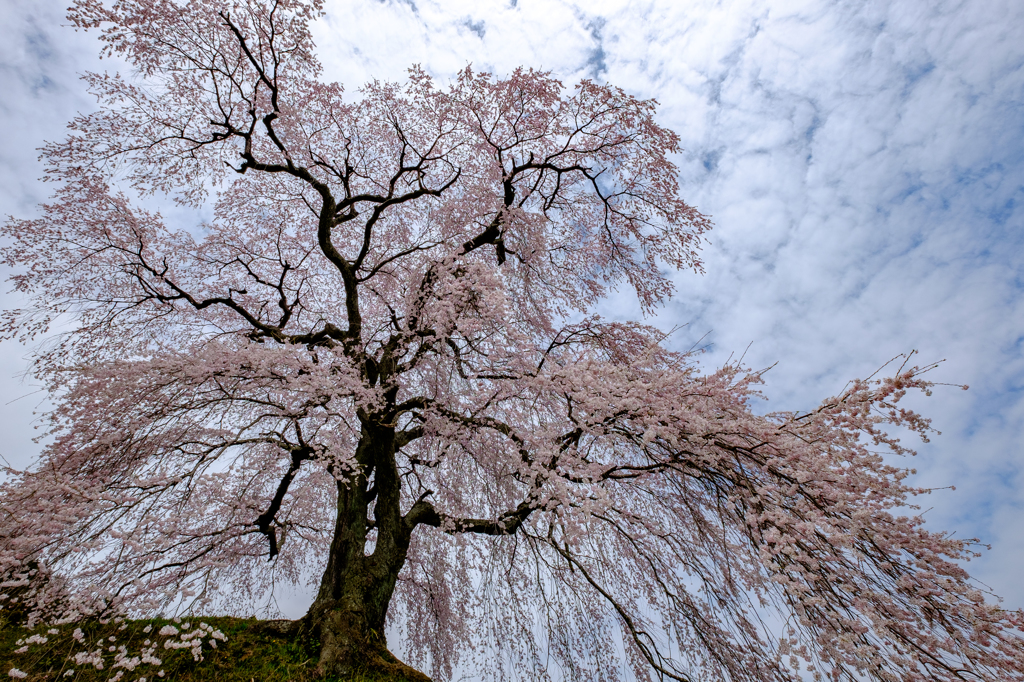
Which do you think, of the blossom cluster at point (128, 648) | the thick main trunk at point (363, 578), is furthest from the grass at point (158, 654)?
the thick main trunk at point (363, 578)

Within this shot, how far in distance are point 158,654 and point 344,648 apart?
5.26 feet

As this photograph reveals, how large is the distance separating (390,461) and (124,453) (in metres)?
2.72

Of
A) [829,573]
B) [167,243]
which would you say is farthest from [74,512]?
[829,573]

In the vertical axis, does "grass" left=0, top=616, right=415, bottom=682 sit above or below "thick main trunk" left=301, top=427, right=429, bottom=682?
below

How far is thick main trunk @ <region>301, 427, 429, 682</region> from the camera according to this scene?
194 inches

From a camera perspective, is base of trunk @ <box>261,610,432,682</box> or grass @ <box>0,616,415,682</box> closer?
grass @ <box>0,616,415,682</box>

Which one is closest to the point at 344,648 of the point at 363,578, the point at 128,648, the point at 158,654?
the point at 363,578

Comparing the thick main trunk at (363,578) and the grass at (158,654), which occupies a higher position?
the thick main trunk at (363,578)

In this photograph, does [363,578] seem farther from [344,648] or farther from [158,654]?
[158,654]

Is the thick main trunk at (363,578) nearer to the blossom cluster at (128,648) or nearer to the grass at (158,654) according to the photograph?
the grass at (158,654)

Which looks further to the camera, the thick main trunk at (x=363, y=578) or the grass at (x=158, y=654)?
the thick main trunk at (x=363, y=578)

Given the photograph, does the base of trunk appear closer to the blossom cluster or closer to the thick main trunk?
the thick main trunk

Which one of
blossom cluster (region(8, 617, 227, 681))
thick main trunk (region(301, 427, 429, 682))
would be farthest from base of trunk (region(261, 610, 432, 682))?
blossom cluster (region(8, 617, 227, 681))

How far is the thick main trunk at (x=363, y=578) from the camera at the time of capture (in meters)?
4.93
